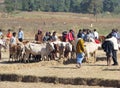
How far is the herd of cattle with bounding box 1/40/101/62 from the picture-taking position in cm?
2330

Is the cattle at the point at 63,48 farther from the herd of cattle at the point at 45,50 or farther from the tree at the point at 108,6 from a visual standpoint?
the tree at the point at 108,6

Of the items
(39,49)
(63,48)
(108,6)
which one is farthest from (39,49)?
(108,6)

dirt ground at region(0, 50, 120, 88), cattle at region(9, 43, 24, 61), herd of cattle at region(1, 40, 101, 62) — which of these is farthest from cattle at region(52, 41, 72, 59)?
cattle at region(9, 43, 24, 61)

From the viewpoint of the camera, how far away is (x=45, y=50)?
76.8ft

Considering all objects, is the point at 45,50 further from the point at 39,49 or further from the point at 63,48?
the point at 63,48

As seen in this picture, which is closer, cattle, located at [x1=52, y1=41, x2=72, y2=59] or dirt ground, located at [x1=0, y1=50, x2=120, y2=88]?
dirt ground, located at [x1=0, y1=50, x2=120, y2=88]

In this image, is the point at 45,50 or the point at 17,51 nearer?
the point at 45,50

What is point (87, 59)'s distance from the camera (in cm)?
2311

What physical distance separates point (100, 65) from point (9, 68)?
4.69 metres

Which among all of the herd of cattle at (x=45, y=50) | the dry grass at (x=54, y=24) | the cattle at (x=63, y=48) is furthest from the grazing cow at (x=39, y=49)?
the dry grass at (x=54, y=24)

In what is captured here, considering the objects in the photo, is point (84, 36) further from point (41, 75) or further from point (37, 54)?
point (41, 75)

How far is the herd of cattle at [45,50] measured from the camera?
76.4 ft

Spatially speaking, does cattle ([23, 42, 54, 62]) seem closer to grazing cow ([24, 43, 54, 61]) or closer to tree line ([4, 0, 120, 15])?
grazing cow ([24, 43, 54, 61])

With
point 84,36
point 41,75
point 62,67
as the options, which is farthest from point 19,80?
point 84,36
